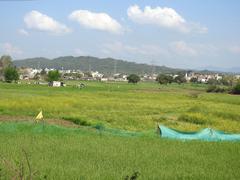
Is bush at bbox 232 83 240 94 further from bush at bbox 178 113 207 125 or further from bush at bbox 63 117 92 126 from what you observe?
bush at bbox 63 117 92 126

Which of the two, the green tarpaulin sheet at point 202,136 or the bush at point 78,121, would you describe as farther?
the bush at point 78,121

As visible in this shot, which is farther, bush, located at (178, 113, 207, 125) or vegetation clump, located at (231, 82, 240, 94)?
vegetation clump, located at (231, 82, 240, 94)

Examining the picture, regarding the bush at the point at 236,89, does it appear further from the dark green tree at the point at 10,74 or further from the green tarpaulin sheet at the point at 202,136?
the green tarpaulin sheet at the point at 202,136

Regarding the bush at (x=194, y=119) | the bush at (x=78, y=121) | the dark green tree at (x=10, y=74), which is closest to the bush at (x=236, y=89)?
the bush at (x=194, y=119)

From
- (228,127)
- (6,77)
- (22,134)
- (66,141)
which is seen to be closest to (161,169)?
(66,141)

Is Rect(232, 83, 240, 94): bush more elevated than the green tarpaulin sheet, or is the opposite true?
the green tarpaulin sheet

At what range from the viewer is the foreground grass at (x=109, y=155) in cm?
845

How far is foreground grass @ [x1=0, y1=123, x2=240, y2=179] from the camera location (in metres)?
8.45

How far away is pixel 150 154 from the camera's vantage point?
11.0 meters

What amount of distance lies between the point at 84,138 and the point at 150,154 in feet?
10.4

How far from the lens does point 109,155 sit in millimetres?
10547

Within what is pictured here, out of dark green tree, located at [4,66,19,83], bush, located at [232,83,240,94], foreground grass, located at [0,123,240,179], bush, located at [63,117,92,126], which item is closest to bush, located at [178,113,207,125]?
bush, located at [63,117,92,126]

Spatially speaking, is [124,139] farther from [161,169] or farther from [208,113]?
[208,113]

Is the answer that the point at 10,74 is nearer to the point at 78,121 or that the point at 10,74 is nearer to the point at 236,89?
the point at 236,89
